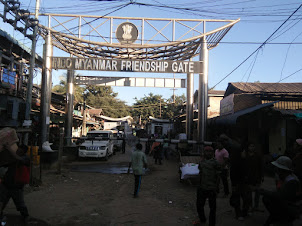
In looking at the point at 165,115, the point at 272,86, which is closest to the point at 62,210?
the point at 272,86

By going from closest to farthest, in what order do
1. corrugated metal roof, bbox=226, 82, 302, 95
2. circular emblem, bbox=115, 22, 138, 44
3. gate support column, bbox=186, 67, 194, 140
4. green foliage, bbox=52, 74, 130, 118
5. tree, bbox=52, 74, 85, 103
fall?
circular emblem, bbox=115, 22, 138, 44, corrugated metal roof, bbox=226, 82, 302, 95, gate support column, bbox=186, 67, 194, 140, tree, bbox=52, 74, 85, 103, green foliage, bbox=52, 74, 130, 118

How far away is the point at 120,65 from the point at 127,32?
2.23 m

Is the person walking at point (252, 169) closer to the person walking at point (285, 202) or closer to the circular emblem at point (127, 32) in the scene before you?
the person walking at point (285, 202)

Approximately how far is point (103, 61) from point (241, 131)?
8719mm

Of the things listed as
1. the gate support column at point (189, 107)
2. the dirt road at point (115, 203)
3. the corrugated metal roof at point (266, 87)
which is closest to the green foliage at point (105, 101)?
the gate support column at point (189, 107)

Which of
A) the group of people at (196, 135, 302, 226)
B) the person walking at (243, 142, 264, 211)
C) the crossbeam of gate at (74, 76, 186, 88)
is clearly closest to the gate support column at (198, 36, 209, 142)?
the crossbeam of gate at (74, 76, 186, 88)

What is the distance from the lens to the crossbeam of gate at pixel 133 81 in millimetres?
18000

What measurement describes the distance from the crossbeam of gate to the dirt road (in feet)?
31.2

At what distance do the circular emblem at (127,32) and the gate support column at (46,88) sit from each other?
14.0 feet

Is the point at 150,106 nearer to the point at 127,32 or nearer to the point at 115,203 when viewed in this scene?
the point at 127,32

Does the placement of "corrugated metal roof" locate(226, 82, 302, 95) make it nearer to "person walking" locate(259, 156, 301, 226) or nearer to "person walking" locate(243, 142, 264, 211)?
"person walking" locate(243, 142, 264, 211)

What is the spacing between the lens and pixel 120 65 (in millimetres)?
15102

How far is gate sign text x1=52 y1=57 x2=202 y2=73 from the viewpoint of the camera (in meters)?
15.1

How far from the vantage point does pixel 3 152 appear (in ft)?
15.3
